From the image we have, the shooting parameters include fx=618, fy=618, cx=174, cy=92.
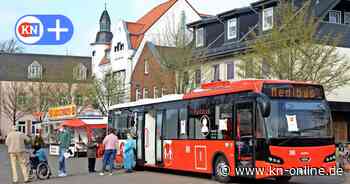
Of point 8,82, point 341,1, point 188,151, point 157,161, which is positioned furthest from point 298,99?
point 8,82

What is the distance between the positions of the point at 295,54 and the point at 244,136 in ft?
33.3

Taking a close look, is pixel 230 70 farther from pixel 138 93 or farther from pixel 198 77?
pixel 138 93

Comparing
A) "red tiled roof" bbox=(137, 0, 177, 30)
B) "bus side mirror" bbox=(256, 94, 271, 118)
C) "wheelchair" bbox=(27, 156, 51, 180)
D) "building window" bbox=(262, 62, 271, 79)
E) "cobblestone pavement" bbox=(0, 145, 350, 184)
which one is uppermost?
"red tiled roof" bbox=(137, 0, 177, 30)

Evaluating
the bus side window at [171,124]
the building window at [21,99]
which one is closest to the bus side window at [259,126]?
the bus side window at [171,124]

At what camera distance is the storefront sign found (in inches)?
1847

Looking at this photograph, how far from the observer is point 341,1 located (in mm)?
37125

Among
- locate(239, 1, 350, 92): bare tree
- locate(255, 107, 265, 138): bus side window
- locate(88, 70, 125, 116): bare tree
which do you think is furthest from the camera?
locate(88, 70, 125, 116): bare tree

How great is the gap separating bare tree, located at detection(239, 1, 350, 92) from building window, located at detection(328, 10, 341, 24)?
27.7 ft

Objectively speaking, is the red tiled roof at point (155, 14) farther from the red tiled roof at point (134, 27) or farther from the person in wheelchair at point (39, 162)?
the person in wheelchair at point (39, 162)

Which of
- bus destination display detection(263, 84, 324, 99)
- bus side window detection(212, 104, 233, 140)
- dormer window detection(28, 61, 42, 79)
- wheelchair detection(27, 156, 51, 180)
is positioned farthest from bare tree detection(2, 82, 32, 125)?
bus destination display detection(263, 84, 324, 99)

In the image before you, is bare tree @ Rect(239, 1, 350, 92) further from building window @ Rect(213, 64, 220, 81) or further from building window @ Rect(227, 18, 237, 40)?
building window @ Rect(213, 64, 220, 81)

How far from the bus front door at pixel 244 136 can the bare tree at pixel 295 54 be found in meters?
9.44

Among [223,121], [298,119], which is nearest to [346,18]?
[223,121]

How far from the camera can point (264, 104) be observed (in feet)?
54.4
